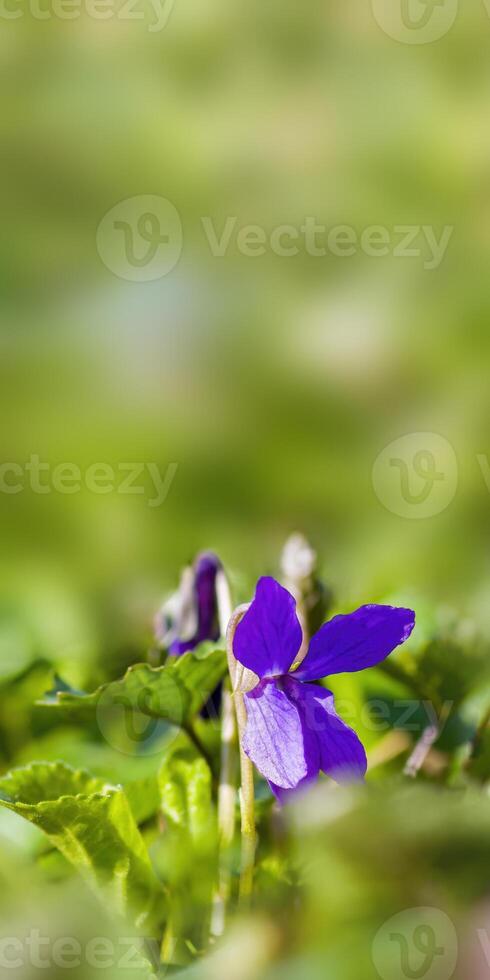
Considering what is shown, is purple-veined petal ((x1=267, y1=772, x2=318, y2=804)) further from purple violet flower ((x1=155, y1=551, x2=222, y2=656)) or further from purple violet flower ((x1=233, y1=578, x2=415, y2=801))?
purple violet flower ((x1=155, y1=551, x2=222, y2=656))

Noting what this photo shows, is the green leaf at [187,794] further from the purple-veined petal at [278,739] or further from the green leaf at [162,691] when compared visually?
the purple-veined petal at [278,739]

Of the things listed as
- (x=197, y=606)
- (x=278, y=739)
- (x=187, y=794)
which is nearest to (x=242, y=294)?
(x=197, y=606)

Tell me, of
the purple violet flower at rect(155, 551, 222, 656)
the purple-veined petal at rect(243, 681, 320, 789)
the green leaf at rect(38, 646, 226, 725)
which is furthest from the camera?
the purple violet flower at rect(155, 551, 222, 656)

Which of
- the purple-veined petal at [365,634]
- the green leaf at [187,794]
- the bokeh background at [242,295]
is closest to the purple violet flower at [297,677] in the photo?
the purple-veined petal at [365,634]

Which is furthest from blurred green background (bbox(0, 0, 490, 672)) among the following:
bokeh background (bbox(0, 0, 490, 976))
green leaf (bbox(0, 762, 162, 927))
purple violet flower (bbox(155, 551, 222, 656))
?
green leaf (bbox(0, 762, 162, 927))

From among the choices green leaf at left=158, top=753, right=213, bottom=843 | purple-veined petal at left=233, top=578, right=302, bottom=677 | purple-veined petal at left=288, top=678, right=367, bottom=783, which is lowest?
green leaf at left=158, top=753, right=213, bottom=843

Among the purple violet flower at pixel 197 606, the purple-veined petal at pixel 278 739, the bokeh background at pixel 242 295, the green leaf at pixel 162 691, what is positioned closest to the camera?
the purple-veined petal at pixel 278 739
